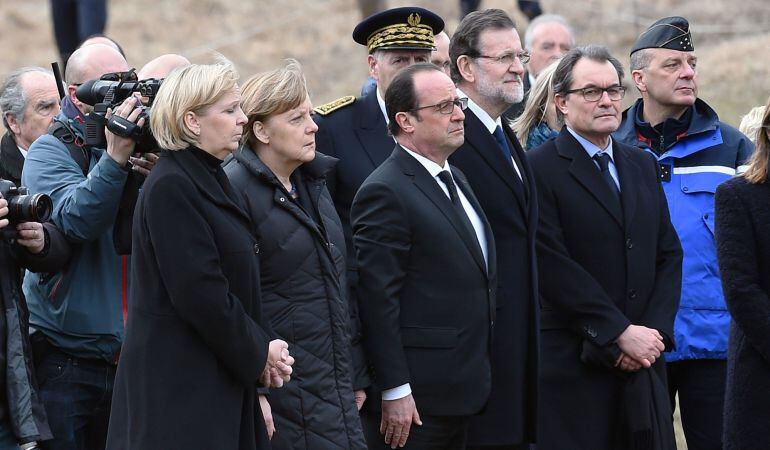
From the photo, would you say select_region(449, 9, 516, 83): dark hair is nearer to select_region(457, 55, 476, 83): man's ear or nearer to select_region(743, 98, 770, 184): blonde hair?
select_region(457, 55, 476, 83): man's ear

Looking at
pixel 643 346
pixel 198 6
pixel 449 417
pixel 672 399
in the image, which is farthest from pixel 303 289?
pixel 198 6

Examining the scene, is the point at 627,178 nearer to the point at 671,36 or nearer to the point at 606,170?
the point at 606,170

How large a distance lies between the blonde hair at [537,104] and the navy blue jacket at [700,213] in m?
0.54

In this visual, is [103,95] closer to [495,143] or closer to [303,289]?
[303,289]

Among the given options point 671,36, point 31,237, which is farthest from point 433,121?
point 671,36

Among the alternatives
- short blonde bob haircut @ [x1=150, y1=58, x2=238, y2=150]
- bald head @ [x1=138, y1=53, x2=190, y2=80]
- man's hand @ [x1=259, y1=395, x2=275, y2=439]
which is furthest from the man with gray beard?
short blonde bob haircut @ [x1=150, y1=58, x2=238, y2=150]

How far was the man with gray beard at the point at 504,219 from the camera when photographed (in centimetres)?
502

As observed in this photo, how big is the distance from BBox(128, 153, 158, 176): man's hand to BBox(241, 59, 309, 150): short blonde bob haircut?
400 mm

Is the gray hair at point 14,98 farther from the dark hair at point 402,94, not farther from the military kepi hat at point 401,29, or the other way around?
the dark hair at point 402,94

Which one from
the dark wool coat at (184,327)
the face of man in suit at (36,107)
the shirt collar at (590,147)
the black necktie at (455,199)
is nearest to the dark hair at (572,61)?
the shirt collar at (590,147)

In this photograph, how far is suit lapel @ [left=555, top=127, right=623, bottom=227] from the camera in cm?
525

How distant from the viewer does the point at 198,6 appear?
2127cm

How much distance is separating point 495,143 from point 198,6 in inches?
660

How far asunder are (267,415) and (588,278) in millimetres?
Result: 1529
